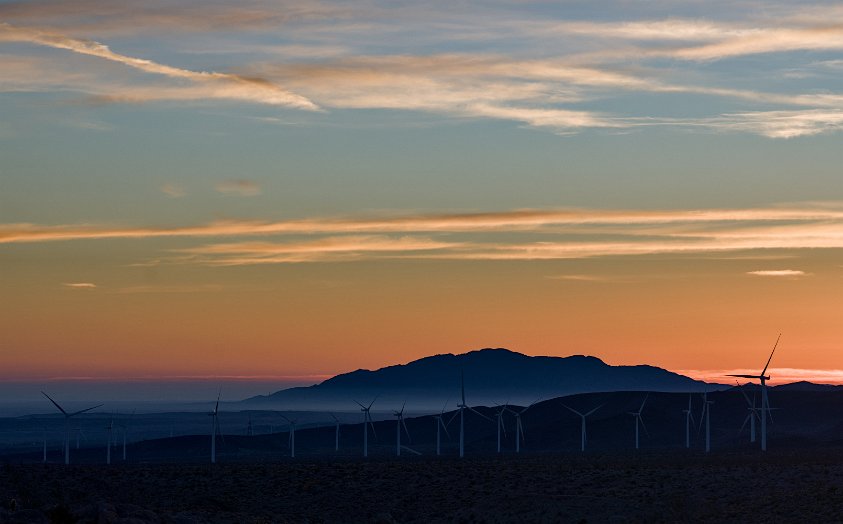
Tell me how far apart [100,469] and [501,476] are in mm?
47946

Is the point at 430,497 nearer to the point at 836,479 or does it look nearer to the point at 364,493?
the point at 364,493

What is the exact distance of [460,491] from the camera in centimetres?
13075

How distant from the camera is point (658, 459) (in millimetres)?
177500

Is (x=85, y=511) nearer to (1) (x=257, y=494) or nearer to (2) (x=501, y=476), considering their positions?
(1) (x=257, y=494)

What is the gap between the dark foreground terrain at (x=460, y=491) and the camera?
354 feet

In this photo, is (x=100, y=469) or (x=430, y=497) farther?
(x=100, y=469)

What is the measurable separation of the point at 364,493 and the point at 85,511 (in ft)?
203

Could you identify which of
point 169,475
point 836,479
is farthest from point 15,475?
point 836,479

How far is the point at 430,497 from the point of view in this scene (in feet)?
424

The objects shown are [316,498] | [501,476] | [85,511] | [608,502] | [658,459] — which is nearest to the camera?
[85,511]

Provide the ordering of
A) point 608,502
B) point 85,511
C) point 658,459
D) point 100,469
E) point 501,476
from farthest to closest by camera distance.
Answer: point 658,459, point 100,469, point 501,476, point 608,502, point 85,511

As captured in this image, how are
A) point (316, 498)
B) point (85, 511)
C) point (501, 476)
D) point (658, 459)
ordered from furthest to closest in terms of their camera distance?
point (658, 459)
point (501, 476)
point (316, 498)
point (85, 511)

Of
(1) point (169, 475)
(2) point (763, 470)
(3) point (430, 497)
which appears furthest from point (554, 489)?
(1) point (169, 475)

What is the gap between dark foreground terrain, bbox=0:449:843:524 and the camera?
108 m
